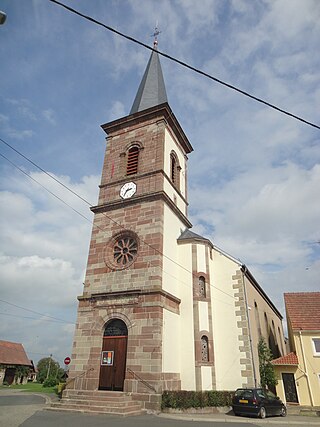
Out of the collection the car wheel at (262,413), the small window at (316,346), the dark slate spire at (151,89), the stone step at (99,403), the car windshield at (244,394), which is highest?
the dark slate spire at (151,89)

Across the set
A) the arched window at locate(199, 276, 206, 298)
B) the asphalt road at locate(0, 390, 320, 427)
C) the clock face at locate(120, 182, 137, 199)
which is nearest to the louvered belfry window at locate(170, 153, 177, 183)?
the clock face at locate(120, 182, 137, 199)

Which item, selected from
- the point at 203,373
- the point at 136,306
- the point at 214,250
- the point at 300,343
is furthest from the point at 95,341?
the point at 300,343

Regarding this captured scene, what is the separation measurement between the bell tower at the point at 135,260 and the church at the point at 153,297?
5 centimetres

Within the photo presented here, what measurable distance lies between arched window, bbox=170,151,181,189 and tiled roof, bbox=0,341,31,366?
3575 centimetres

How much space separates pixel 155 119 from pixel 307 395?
18.1 meters

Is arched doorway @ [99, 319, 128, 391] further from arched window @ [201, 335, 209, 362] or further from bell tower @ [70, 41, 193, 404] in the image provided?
arched window @ [201, 335, 209, 362]

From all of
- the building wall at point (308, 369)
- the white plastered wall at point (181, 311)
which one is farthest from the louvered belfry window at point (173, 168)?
the building wall at point (308, 369)

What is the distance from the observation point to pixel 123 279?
1606cm

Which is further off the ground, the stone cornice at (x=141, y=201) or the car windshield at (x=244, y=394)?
the stone cornice at (x=141, y=201)

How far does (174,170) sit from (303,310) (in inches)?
473

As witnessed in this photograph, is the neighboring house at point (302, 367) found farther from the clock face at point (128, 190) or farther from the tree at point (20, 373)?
the tree at point (20, 373)

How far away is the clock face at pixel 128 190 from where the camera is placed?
18.9m

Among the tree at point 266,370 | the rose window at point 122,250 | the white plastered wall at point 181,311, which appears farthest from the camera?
the tree at point 266,370

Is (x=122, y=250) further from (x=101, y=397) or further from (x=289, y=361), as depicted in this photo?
(x=289, y=361)
